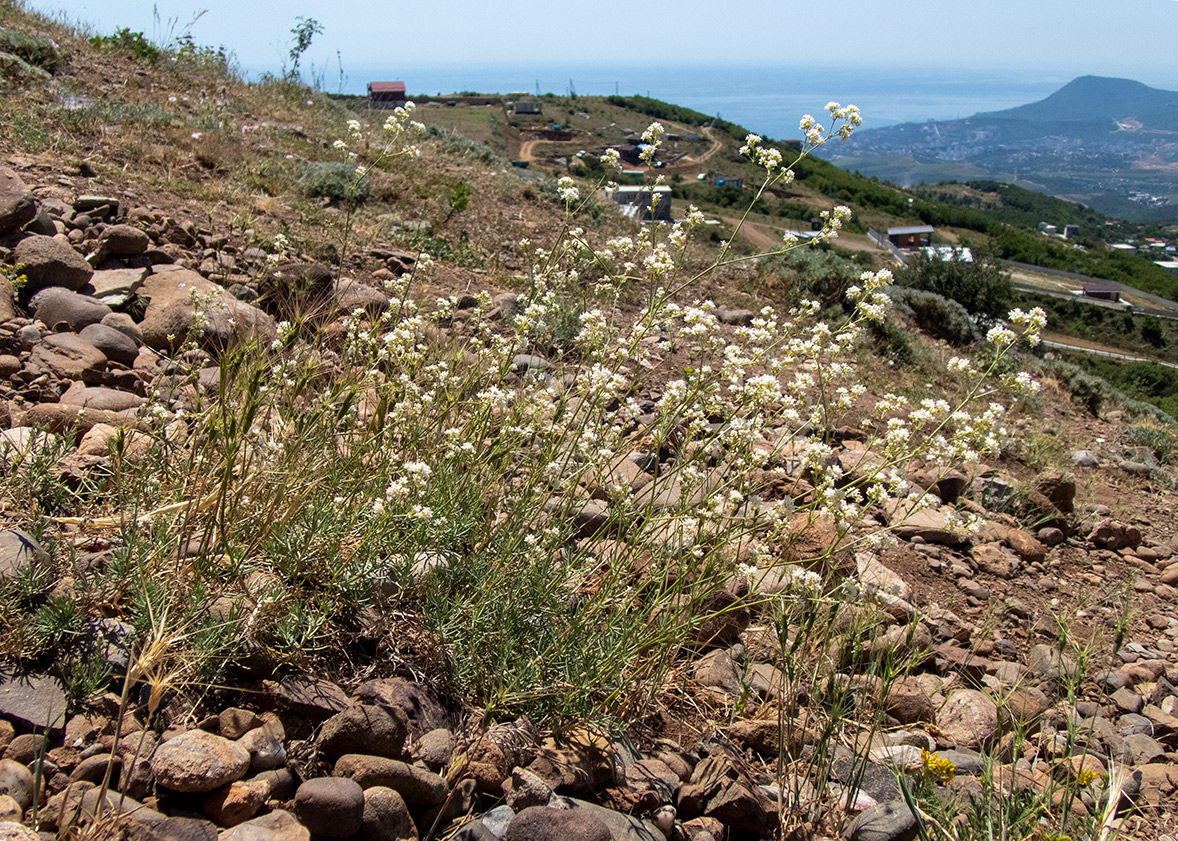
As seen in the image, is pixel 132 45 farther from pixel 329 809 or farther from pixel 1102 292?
pixel 1102 292

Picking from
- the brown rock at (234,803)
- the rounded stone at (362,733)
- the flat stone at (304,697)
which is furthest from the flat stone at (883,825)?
the brown rock at (234,803)

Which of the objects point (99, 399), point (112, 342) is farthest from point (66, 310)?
point (99, 399)

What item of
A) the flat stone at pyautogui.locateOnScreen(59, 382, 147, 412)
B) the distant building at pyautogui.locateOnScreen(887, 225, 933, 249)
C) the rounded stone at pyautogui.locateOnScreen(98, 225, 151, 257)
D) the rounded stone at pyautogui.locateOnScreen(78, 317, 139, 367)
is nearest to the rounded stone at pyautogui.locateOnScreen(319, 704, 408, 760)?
the flat stone at pyautogui.locateOnScreen(59, 382, 147, 412)

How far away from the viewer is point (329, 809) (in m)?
2.03

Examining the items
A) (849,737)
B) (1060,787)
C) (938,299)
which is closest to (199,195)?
(849,737)

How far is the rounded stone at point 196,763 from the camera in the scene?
1.97 m

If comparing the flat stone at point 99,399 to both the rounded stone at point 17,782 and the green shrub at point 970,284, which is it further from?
the green shrub at point 970,284

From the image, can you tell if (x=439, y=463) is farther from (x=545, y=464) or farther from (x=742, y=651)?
(x=742, y=651)

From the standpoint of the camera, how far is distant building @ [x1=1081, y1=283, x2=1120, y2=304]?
159 ft

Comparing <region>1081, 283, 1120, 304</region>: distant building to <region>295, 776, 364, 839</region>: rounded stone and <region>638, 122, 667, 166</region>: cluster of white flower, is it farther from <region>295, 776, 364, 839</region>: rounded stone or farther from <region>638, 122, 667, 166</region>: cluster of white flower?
<region>295, 776, 364, 839</region>: rounded stone

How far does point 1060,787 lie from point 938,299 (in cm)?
1012

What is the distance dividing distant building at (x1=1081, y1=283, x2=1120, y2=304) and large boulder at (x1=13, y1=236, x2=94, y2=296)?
56.9 meters

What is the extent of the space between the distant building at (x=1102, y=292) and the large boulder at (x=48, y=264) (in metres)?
56.9

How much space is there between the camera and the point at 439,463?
3207 millimetres
